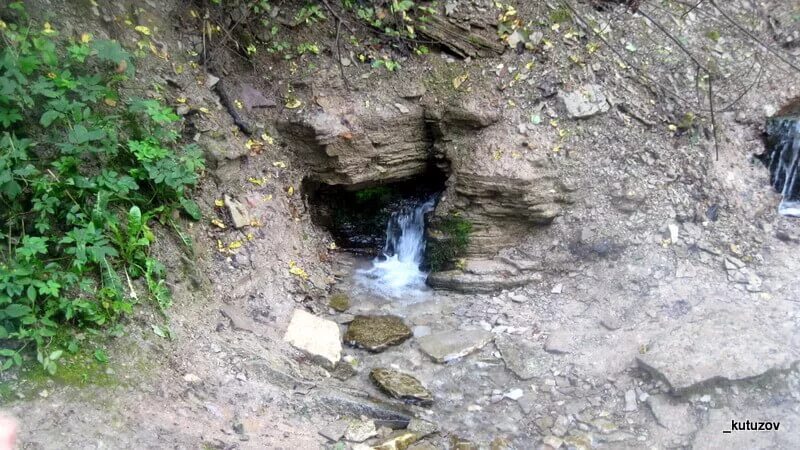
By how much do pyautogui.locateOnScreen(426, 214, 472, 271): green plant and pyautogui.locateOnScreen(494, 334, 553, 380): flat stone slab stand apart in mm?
952

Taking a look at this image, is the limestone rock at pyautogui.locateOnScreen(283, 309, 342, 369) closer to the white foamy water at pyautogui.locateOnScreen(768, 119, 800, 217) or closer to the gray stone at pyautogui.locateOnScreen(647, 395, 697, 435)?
the gray stone at pyautogui.locateOnScreen(647, 395, 697, 435)

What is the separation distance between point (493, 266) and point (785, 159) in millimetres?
3302

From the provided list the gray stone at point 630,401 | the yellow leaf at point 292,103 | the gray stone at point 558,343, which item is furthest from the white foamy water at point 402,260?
the gray stone at point 630,401

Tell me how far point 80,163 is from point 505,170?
10.5 feet

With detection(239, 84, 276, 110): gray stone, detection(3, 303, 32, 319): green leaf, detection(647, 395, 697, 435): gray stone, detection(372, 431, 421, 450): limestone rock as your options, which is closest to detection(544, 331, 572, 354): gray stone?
detection(647, 395, 697, 435): gray stone

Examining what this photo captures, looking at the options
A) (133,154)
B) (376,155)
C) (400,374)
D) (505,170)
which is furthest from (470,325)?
(133,154)

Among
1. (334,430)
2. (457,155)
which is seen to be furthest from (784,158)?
(334,430)

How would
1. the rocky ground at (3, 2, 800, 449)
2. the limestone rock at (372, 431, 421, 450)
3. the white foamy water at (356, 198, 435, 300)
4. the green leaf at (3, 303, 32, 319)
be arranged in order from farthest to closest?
the white foamy water at (356, 198, 435, 300) → the rocky ground at (3, 2, 800, 449) → the limestone rock at (372, 431, 421, 450) → the green leaf at (3, 303, 32, 319)

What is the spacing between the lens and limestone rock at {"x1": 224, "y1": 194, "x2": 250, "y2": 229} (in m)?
4.41

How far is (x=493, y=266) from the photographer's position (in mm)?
5113

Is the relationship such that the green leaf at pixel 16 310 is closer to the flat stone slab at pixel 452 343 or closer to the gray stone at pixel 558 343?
the flat stone slab at pixel 452 343

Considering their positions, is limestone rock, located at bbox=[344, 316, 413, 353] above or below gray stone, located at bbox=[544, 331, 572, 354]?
below

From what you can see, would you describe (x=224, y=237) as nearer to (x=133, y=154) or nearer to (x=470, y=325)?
(x=133, y=154)

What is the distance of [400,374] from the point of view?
4.13 meters
